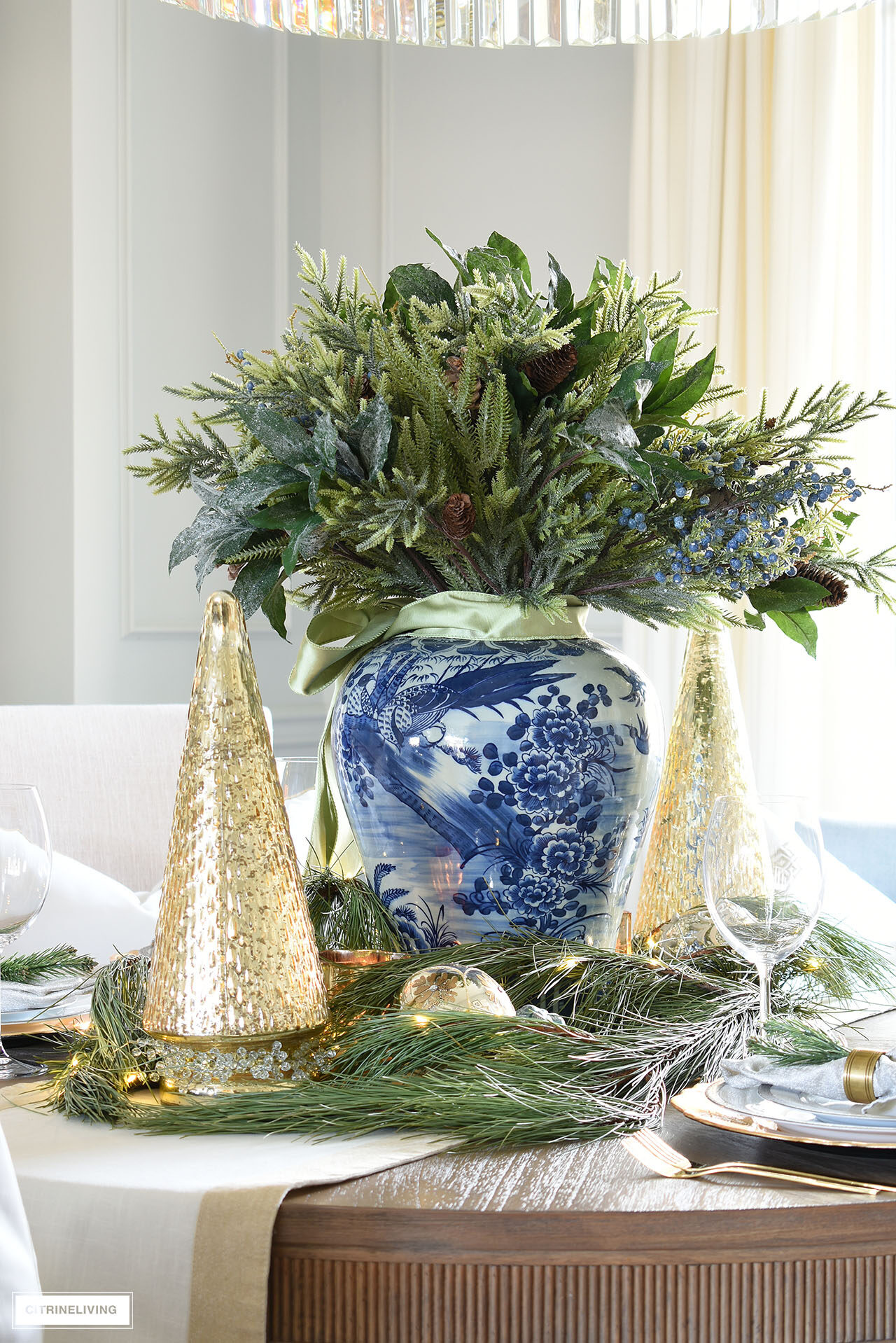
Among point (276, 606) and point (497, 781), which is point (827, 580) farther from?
point (276, 606)

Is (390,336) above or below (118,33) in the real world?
below

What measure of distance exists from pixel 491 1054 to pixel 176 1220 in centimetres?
20

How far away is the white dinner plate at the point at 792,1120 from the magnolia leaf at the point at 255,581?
497mm

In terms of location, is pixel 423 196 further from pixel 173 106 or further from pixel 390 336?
pixel 390 336

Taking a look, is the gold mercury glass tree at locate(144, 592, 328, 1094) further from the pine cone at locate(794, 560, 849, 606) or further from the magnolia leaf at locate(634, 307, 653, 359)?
the pine cone at locate(794, 560, 849, 606)

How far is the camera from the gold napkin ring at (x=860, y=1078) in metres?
0.63

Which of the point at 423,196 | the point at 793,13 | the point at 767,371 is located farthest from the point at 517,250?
the point at 423,196

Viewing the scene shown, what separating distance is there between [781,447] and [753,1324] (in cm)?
62

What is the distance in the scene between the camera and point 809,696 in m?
3.17

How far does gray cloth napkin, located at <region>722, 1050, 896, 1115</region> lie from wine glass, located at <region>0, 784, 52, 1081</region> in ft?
1.45

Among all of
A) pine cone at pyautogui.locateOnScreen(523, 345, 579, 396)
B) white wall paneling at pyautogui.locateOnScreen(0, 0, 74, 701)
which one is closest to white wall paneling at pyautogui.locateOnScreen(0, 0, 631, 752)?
white wall paneling at pyautogui.locateOnScreen(0, 0, 74, 701)

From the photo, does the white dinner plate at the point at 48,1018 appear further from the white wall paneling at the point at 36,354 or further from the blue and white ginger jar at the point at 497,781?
the white wall paneling at the point at 36,354

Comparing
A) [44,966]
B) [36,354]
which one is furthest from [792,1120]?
[36,354]

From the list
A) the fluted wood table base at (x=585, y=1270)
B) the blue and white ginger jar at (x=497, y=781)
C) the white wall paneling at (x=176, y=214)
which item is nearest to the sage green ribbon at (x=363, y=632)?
the blue and white ginger jar at (x=497, y=781)
